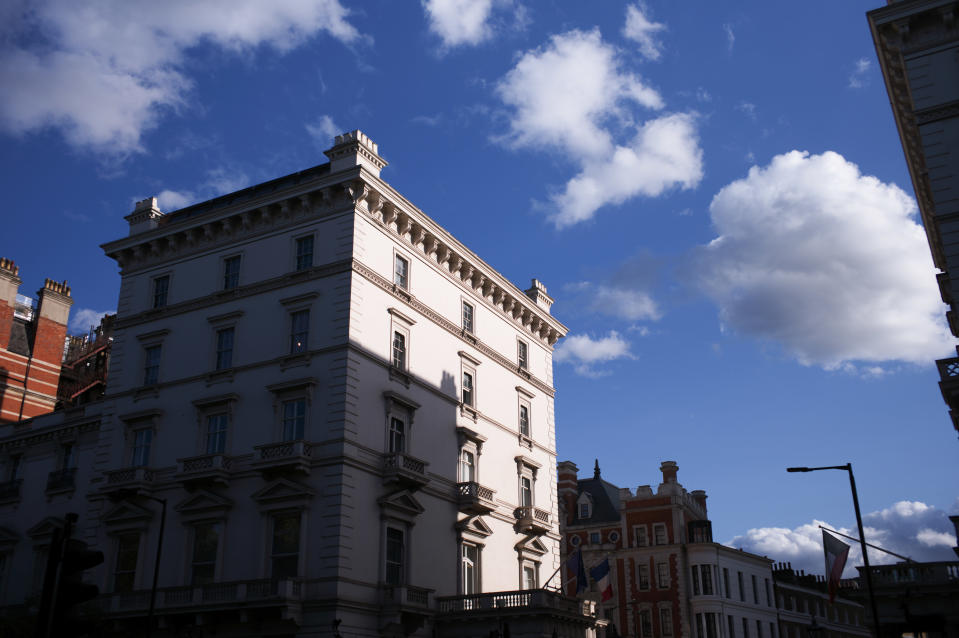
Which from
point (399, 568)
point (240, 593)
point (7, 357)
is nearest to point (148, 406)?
point (240, 593)

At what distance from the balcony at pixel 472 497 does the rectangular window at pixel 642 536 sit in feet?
112

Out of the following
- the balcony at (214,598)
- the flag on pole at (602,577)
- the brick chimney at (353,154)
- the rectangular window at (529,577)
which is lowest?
the balcony at (214,598)

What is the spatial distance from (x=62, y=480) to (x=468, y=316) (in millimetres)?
21306

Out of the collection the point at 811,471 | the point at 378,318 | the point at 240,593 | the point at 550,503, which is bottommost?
the point at 240,593

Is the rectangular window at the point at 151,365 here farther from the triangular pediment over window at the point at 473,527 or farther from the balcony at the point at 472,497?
the triangular pediment over window at the point at 473,527

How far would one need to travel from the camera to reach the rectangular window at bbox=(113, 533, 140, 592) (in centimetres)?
3600

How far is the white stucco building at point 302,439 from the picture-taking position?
109 ft


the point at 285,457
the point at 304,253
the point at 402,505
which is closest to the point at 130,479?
the point at 285,457

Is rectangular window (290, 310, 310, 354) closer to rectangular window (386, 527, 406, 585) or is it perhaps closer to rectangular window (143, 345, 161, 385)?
rectangular window (143, 345, 161, 385)

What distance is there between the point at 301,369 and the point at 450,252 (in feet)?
34.7

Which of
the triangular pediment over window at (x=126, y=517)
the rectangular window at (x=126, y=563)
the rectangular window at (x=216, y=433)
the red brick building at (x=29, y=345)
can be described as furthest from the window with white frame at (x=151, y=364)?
the red brick building at (x=29, y=345)

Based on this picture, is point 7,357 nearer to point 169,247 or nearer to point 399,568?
point 169,247

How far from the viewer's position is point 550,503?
1858 inches

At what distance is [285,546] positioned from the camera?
33156 millimetres
